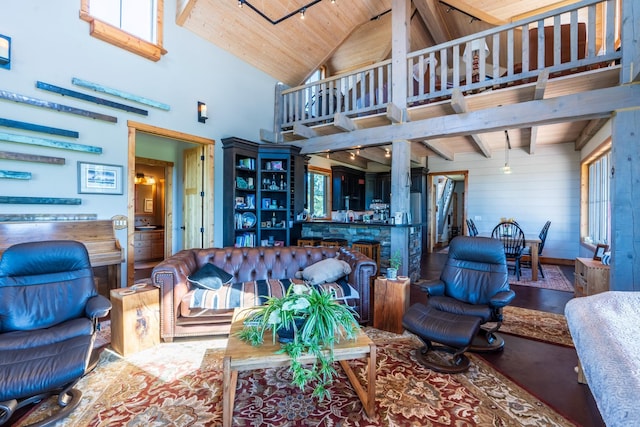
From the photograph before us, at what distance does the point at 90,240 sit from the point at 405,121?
15.2 feet

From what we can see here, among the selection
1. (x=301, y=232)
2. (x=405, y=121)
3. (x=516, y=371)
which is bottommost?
(x=516, y=371)

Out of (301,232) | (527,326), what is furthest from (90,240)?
(527,326)

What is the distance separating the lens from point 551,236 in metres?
7.10

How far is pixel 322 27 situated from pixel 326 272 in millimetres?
4934

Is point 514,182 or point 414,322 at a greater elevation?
point 514,182

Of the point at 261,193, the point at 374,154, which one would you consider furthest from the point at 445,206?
the point at 261,193

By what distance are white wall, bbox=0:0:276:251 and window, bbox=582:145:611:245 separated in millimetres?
6461

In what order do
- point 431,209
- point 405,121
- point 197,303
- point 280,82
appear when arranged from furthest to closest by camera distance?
point 431,209, point 280,82, point 405,121, point 197,303

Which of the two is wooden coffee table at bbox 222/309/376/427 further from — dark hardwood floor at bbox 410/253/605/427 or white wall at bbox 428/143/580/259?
white wall at bbox 428/143/580/259

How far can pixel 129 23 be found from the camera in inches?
161

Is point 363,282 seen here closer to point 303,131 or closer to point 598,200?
point 303,131

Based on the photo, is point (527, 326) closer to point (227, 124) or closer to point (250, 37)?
point (227, 124)

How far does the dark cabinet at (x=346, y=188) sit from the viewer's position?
8484mm

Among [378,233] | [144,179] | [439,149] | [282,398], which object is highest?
[439,149]
